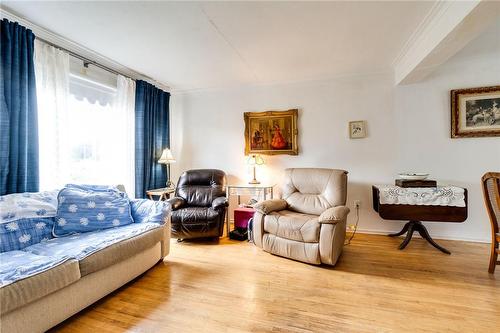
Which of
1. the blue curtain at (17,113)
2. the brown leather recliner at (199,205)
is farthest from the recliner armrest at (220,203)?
the blue curtain at (17,113)

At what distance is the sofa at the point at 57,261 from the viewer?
1255 millimetres

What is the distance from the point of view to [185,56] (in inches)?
109

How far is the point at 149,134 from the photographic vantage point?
11.6 feet

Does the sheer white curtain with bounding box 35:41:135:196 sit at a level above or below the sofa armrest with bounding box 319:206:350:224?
above

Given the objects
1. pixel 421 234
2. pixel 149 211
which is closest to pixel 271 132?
pixel 149 211

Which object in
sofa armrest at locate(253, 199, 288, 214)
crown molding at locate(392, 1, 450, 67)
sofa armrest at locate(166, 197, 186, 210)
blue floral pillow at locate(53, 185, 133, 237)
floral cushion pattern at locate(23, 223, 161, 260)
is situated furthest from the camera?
sofa armrest at locate(166, 197, 186, 210)

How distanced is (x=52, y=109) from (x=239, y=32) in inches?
78.2

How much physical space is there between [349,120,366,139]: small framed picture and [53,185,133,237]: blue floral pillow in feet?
9.82

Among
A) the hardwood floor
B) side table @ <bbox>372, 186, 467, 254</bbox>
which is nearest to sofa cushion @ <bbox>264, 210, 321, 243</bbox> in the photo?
the hardwood floor

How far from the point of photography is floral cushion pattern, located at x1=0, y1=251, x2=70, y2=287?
1.24m

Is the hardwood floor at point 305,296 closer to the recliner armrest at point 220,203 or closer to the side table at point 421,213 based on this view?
the side table at point 421,213

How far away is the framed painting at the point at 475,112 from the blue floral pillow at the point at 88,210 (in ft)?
13.1

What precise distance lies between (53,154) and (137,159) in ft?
3.57

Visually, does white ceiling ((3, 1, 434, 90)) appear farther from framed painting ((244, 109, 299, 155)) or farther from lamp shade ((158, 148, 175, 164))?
lamp shade ((158, 148, 175, 164))
